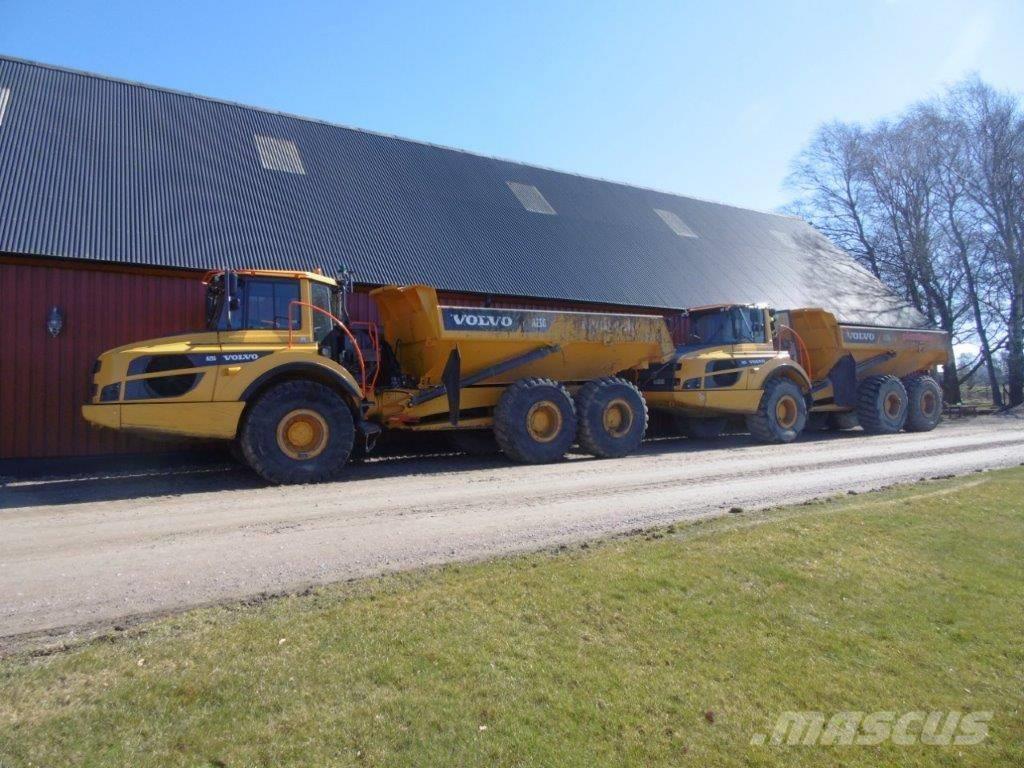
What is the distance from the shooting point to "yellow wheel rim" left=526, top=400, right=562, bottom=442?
11570 mm

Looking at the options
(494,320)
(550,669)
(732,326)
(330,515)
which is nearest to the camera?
(550,669)

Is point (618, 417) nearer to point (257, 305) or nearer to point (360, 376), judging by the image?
point (360, 376)

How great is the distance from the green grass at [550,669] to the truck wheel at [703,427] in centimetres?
Answer: 999

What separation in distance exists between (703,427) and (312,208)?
9.87 metres

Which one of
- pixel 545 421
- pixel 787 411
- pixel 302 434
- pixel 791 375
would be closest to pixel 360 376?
pixel 302 434

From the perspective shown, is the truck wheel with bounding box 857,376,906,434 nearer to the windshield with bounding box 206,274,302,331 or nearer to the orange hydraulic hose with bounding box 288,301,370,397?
the orange hydraulic hose with bounding box 288,301,370,397

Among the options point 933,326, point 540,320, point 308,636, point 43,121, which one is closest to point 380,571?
point 308,636

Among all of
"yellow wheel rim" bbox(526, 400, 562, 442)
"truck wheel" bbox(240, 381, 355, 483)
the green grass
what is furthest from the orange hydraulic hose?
the green grass

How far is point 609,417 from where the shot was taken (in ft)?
40.7

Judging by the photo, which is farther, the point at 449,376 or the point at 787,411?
the point at 787,411

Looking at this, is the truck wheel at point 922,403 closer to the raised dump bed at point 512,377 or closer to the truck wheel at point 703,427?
the truck wheel at point 703,427

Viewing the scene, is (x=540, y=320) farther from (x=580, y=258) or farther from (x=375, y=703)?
(x=375, y=703)

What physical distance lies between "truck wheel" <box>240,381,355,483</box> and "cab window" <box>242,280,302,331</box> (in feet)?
2.89

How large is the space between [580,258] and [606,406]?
7.10 m
